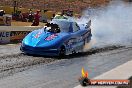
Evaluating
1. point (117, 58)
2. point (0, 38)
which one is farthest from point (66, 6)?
point (117, 58)

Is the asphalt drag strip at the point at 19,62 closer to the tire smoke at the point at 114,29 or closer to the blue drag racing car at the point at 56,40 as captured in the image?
the blue drag racing car at the point at 56,40

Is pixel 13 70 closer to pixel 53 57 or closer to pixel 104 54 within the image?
pixel 53 57

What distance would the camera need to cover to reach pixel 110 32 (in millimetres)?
27078

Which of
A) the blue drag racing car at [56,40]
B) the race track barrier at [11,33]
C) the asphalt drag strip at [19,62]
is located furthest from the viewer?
the race track barrier at [11,33]

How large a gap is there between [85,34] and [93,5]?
43782 millimetres

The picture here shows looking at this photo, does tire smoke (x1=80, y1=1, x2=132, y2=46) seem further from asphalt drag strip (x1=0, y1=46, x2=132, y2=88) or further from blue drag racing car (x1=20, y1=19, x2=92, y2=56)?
asphalt drag strip (x1=0, y1=46, x2=132, y2=88)

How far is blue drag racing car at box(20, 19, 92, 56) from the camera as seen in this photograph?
14508 mm

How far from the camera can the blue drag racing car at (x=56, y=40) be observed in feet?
47.6

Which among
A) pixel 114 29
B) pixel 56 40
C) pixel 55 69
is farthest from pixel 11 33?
pixel 55 69

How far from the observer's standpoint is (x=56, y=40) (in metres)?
14.7

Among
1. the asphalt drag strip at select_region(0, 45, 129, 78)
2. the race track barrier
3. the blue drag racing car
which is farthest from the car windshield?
the race track barrier

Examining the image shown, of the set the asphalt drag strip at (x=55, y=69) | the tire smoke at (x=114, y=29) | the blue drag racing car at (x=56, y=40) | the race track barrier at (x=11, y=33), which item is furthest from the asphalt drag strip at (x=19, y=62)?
the tire smoke at (x=114, y=29)

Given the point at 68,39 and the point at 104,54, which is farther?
the point at 104,54

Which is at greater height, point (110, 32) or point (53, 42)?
point (53, 42)
